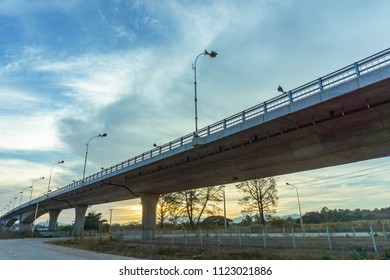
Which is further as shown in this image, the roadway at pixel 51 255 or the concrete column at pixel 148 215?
the concrete column at pixel 148 215

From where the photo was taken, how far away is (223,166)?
1098 inches

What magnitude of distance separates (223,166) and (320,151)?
32.5 ft

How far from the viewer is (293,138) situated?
21.2 m

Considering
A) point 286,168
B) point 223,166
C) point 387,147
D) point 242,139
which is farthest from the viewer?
point 223,166

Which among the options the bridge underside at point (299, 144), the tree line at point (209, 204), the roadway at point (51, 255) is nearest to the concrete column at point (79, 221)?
the tree line at point (209, 204)

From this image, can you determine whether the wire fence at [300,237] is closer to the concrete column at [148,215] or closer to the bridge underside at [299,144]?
the concrete column at [148,215]

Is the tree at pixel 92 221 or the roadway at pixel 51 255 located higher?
the tree at pixel 92 221

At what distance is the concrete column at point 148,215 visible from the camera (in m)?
38.1

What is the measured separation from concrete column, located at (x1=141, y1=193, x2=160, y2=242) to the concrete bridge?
283 inches

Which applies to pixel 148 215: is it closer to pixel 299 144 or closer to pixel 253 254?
pixel 253 254

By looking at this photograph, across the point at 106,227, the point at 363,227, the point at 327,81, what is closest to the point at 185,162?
the point at 327,81

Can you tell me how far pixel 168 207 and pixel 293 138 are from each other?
4759 centimetres
